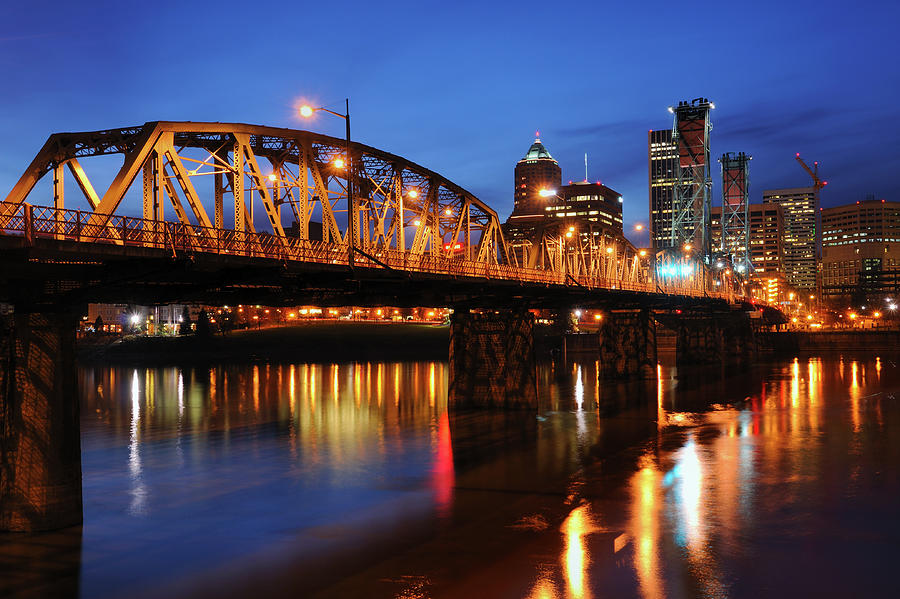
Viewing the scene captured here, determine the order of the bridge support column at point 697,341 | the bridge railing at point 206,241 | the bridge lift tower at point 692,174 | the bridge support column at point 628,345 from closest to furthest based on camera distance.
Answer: the bridge railing at point 206,241 < the bridge support column at point 628,345 < the bridge support column at point 697,341 < the bridge lift tower at point 692,174

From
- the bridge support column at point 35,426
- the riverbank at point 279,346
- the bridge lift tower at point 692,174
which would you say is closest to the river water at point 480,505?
the bridge support column at point 35,426

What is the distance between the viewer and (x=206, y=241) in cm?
3341

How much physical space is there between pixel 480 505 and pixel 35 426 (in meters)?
16.5

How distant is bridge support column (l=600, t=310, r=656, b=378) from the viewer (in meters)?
94.4

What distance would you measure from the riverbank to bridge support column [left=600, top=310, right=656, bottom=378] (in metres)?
57.2

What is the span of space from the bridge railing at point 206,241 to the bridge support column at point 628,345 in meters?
41.0

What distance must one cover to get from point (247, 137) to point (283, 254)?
622 cm

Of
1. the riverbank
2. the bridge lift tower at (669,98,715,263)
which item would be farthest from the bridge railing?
the bridge lift tower at (669,98,715,263)

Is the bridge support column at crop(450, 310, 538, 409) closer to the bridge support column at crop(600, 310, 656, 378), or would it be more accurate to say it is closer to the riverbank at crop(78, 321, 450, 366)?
the bridge support column at crop(600, 310, 656, 378)

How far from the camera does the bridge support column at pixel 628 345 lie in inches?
3718

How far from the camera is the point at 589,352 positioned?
16538cm

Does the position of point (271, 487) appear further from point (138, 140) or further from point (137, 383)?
point (137, 383)

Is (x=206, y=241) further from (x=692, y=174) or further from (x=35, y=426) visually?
(x=692, y=174)

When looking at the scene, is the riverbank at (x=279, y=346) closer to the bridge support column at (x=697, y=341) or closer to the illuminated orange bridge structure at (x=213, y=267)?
the bridge support column at (x=697, y=341)
